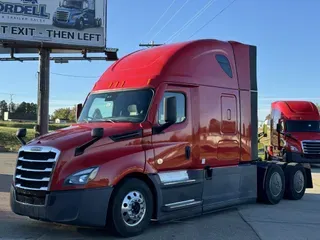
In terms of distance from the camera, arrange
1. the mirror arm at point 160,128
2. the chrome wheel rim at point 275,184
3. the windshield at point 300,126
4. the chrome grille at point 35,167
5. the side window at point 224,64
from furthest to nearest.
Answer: the windshield at point 300,126
the chrome wheel rim at point 275,184
the side window at point 224,64
the mirror arm at point 160,128
the chrome grille at point 35,167

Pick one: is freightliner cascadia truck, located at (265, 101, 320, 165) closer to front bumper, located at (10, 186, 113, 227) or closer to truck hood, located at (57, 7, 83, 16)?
truck hood, located at (57, 7, 83, 16)

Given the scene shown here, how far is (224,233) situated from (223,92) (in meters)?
3.16

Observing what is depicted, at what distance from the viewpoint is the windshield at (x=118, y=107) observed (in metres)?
7.67

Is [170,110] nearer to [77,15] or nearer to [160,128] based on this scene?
[160,128]

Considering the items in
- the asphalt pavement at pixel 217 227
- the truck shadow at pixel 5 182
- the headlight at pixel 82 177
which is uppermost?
the headlight at pixel 82 177

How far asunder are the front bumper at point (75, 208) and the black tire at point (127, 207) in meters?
0.22

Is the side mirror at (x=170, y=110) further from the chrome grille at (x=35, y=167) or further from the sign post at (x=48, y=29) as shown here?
the sign post at (x=48, y=29)

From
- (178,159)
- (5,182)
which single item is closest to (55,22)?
(5,182)

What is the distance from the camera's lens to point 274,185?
10.8 m

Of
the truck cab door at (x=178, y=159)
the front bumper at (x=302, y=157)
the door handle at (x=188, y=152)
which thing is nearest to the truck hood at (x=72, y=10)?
the front bumper at (x=302, y=157)

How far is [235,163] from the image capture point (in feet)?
31.1

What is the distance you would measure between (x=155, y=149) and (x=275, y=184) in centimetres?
461

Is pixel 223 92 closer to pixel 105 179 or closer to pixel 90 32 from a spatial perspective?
pixel 105 179

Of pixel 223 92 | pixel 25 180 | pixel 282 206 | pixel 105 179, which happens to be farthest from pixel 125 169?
pixel 282 206
